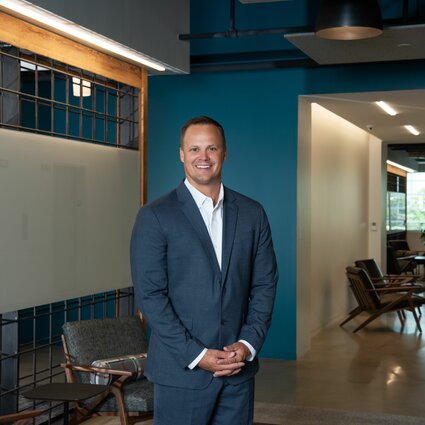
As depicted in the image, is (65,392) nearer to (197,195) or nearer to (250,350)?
(250,350)

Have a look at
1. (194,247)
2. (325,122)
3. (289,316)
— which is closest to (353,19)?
(194,247)

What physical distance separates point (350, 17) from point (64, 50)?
204cm

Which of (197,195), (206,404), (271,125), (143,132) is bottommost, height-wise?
(206,404)

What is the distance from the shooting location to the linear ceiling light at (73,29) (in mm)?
4391

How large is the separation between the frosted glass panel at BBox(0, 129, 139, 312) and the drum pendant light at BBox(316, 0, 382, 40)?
183 centimetres

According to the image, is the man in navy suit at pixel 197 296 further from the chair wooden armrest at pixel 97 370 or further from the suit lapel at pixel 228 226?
the chair wooden armrest at pixel 97 370

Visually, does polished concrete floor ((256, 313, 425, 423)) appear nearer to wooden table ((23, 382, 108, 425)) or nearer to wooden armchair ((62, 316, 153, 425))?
wooden armchair ((62, 316, 153, 425))

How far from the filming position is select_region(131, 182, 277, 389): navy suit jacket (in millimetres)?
2980

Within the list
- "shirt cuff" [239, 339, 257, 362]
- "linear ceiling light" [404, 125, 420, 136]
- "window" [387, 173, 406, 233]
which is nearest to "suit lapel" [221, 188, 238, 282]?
"shirt cuff" [239, 339, 257, 362]

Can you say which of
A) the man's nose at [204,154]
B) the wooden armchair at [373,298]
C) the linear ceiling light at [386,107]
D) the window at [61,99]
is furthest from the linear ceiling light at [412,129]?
the man's nose at [204,154]

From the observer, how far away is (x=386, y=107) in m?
9.47

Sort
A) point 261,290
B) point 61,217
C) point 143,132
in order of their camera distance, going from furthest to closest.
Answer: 1. point 143,132
2. point 61,217
3. point 261,290

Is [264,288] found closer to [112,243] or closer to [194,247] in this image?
[194,247]

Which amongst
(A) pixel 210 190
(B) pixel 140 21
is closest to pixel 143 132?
(B) pixel 140 21
